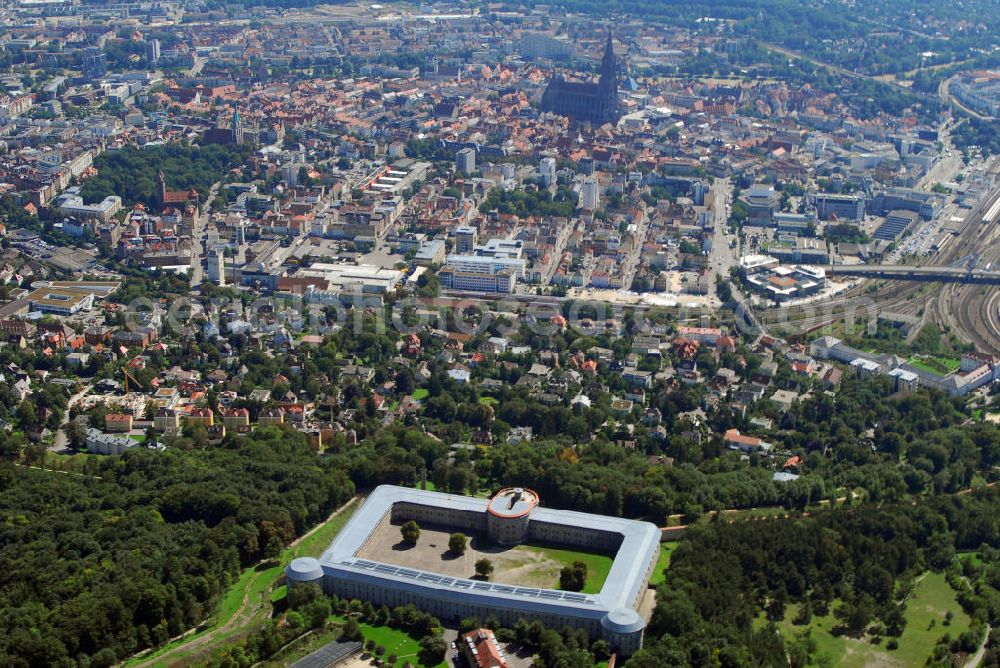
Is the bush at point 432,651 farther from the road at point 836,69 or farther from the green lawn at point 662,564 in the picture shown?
the road at point 836,69

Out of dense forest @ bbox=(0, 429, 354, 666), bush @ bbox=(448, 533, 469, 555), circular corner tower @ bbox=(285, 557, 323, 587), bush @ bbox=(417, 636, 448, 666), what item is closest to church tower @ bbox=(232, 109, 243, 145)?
dense forest @ bbox=(0, 429, 354, 666)

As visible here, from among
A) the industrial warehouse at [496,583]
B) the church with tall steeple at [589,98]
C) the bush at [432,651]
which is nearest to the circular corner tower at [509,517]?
the industrial warehouse at [496,583]

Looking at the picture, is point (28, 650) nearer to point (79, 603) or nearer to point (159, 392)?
point (79, 603)

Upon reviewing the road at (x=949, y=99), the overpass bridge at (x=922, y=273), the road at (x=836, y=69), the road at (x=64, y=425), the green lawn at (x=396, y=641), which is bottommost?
the road at (x=64, y=425)

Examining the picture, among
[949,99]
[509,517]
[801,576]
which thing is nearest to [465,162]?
[949,99]

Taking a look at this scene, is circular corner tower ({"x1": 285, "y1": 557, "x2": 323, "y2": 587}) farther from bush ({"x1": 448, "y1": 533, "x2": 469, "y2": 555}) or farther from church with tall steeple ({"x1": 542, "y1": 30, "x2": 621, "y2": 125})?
church with tall steeple ({"x1": 542, "y1": 30, "x2": 621, "y2": 125})

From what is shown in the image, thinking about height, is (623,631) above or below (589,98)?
below

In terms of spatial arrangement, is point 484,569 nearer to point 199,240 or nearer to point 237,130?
point 199,240

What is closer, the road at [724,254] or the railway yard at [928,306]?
the road at [724,254]
